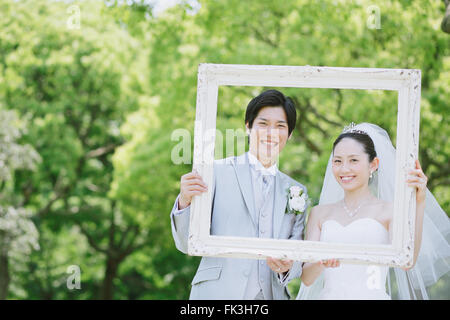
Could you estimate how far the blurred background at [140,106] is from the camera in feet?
27.0

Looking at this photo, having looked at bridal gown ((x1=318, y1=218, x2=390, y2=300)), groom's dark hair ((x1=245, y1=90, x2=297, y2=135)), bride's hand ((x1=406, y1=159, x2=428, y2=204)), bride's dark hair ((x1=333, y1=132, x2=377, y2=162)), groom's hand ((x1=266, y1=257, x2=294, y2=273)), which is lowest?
bridal gown ((x1=318, y1=218, x2=390, y2=300))

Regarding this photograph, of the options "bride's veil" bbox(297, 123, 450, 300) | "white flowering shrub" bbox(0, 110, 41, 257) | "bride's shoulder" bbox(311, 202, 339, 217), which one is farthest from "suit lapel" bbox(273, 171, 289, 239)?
"white flowering shrub" bbox(0, 110, 41, 257)

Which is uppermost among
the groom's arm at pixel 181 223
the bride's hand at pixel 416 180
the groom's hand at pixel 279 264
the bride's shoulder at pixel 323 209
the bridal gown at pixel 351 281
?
the bride's hand at pixel 416 180

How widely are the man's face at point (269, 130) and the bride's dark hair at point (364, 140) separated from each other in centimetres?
37

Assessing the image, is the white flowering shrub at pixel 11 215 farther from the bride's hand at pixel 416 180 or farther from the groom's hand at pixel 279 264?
the bride's hand at pixel 416 180

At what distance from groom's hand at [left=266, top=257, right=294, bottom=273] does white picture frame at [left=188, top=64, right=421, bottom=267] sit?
0.03 metres

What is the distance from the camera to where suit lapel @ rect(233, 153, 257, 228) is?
320 cm

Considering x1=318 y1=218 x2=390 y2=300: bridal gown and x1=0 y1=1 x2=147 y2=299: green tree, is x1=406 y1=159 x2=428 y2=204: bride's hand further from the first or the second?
x1=0 y1=1 x2=147 y2=299: green tree

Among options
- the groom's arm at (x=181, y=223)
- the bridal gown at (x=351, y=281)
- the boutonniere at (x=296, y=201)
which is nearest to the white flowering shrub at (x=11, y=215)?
the groom's arm at (x=181, y=223)

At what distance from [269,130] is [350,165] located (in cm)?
51

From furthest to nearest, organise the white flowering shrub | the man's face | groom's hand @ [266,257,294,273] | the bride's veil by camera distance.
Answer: the white flowering shrub
the bride's veil
the man's face
groom's hand @ [266,257,294,273]

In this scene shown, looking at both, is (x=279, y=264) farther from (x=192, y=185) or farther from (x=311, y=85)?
(x=311, y=85)

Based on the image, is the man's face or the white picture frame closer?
the white picture frame

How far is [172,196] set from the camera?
1202 centimetres
